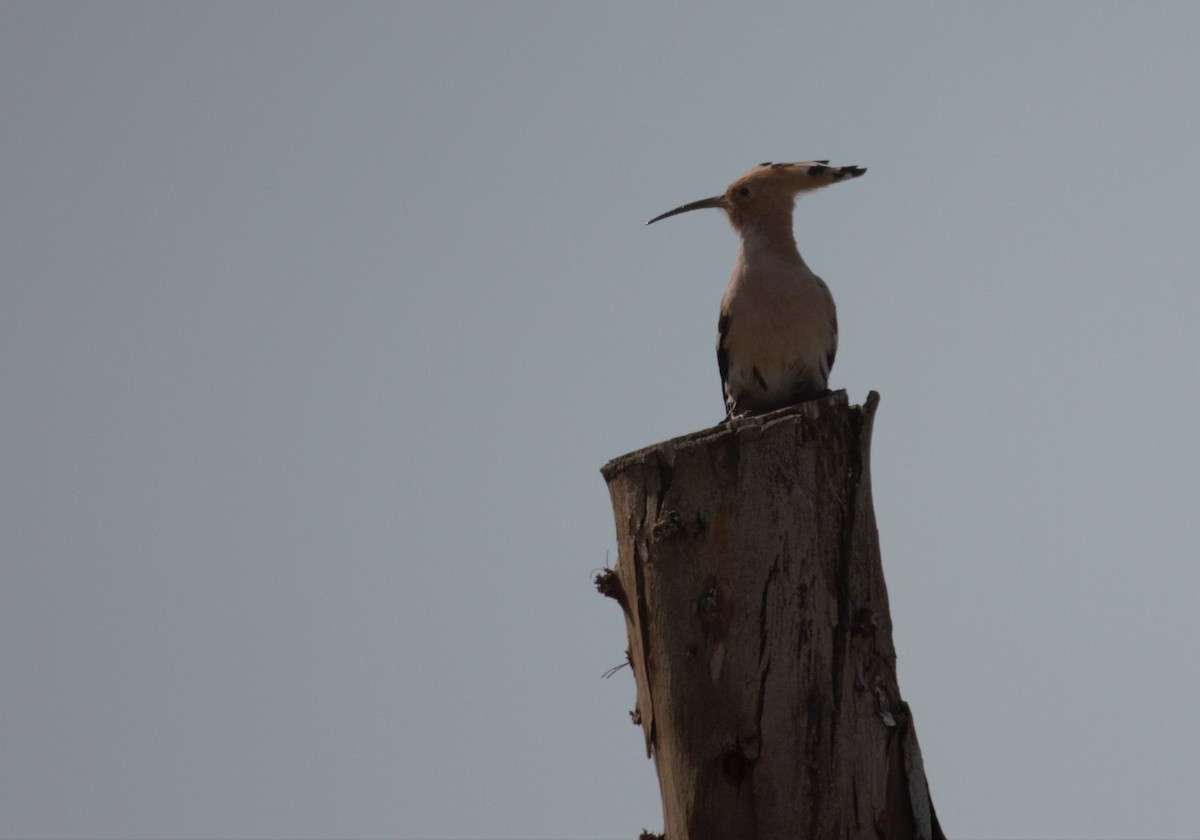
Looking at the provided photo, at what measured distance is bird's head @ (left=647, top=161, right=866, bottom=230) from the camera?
7.23 m

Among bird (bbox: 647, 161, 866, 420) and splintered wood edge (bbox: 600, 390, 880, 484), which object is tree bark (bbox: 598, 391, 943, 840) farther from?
bird (bbox: 647, 161, 866, 420)

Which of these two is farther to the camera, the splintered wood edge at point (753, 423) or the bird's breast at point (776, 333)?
the bird's breast at point (776, 333)

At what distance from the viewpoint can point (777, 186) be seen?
7.29m

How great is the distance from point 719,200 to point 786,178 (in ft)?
1.38

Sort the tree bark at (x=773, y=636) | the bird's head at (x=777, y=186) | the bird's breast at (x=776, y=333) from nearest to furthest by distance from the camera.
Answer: the tree bark at (x=773, y=636) → the bird's breast at (x=776, y=333) → the bird's head at (x=777, y=186)

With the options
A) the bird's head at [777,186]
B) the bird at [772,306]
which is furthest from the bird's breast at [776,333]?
the bird's head at [777,186]

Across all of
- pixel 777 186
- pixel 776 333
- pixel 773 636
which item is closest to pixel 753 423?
pixel 773 636

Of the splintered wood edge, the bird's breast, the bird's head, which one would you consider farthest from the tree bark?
the bird's head

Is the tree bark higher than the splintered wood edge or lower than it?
lower

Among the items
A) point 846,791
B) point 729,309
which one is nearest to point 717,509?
point 846,791

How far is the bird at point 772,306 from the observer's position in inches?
271

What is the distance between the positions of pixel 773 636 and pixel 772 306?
2.81 m

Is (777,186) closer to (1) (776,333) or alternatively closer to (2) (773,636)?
(1) (776,333)

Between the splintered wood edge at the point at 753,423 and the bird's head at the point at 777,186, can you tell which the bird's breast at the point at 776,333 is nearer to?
the bird's head at the point at 777,186
